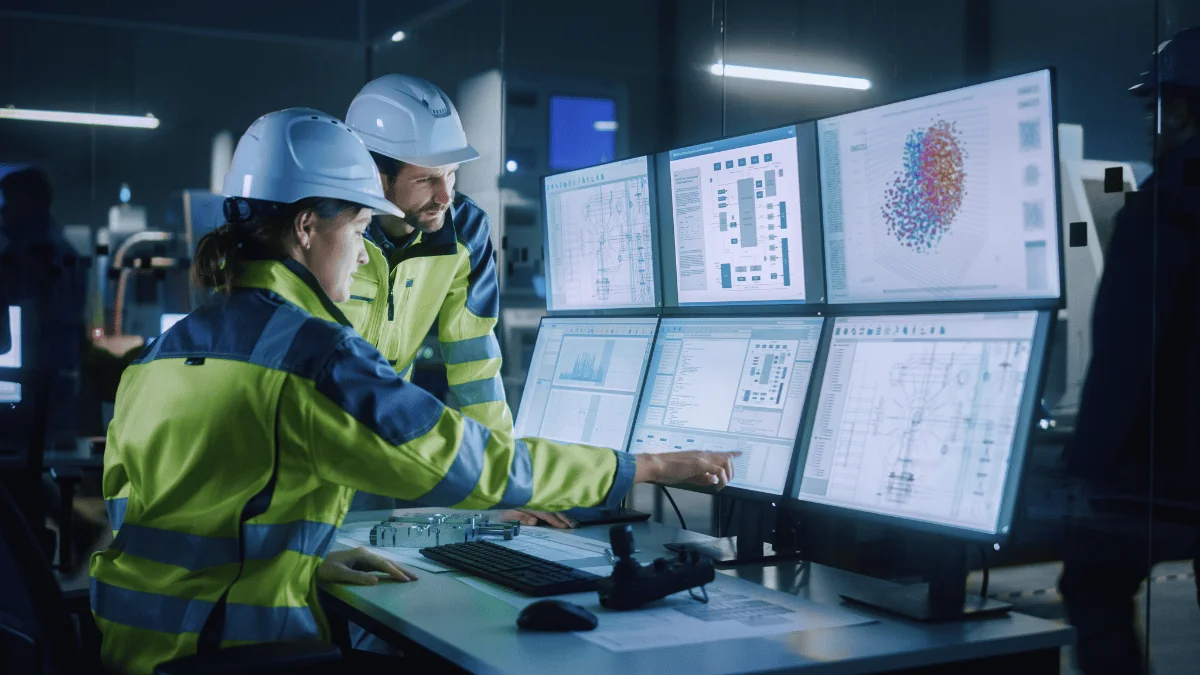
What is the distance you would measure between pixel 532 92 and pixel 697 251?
101 inches

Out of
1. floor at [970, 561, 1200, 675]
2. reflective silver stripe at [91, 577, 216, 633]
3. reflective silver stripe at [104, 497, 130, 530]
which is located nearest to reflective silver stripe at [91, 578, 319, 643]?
reflective silver stripe at [91, 577, 216, 633]

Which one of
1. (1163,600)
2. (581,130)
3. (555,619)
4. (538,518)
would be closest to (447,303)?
(538,518)

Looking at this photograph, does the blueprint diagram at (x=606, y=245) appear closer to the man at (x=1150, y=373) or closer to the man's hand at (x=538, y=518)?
the man's hand at (x=538, y=518)

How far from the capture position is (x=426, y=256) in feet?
8.34

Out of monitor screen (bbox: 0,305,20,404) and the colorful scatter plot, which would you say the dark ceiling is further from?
the colorful scatter plot

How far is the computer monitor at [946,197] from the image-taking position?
1480mm

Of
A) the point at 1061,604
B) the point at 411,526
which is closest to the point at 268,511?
the point at 411,526

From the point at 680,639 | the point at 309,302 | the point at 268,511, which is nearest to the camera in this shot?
the point at 680,639

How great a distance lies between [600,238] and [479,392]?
1.59 ft

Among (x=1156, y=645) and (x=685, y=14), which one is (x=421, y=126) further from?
(x=1156, y=645)

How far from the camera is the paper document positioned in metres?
1.42

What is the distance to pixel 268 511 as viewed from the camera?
60.9 inches

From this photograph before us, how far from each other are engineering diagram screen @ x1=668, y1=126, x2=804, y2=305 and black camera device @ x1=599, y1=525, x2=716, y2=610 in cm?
52

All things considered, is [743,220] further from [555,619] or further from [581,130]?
[581,130]
